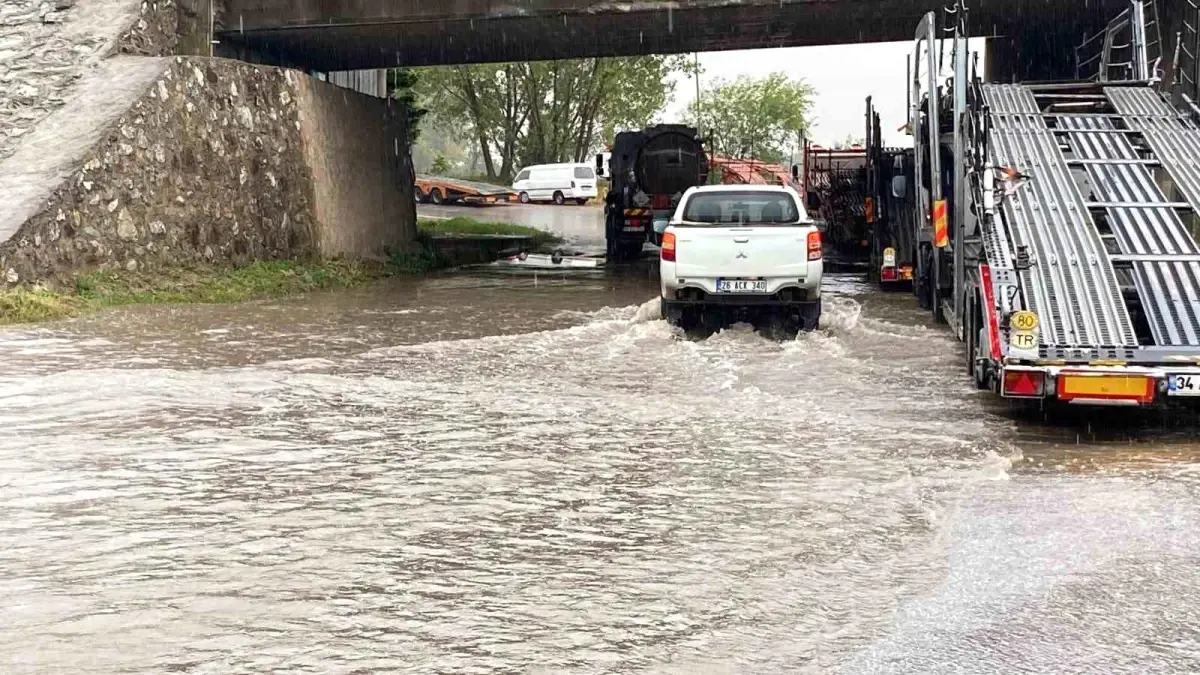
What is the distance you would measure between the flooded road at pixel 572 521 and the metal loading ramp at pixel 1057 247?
72 cm

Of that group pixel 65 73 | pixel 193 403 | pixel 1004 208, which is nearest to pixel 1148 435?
pixel 1004 208

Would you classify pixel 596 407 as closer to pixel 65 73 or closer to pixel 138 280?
pixel 138 280

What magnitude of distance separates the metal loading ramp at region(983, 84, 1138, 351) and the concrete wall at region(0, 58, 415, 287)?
416 inches

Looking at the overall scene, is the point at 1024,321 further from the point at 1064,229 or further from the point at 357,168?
the point at 357,168

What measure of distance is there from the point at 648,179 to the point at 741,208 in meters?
15.8

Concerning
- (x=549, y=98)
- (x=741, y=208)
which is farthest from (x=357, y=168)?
(x=549, y=98)

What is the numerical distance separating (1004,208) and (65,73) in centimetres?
1446

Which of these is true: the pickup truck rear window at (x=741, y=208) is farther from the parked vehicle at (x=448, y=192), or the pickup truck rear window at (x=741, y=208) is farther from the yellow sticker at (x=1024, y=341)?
the parked vehicle at (x=448, y=192)

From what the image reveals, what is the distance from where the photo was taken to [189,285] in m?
18.0

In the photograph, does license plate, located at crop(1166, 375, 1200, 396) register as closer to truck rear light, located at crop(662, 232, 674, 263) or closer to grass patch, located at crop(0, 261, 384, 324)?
truck rear light, located at crop(662, 232, 674, 263)

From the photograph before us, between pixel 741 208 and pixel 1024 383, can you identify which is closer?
pixel 1024 383

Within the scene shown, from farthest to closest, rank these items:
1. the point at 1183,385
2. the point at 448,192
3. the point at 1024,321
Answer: the point at 448,192, the point at 1024,321, the point at 1183,385

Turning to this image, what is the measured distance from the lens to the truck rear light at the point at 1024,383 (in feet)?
29.6

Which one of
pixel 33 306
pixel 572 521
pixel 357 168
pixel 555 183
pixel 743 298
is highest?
pixel 555 183
